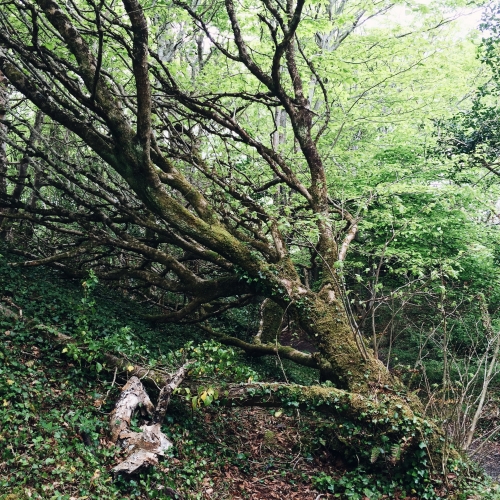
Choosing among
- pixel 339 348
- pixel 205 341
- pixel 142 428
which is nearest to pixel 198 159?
pixel 205 341

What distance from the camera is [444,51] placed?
12.9 metres

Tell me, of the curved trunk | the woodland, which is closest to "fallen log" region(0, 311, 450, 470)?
the woodland

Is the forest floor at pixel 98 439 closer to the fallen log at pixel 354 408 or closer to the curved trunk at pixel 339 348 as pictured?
the fallen log at pixel 354 408

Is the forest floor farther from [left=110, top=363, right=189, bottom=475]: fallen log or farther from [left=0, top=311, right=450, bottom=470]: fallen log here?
[left=0, top=311, right=450, bottom=470]: fallen log

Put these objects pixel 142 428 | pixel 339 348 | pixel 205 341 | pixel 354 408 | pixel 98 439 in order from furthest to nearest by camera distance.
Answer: pixel 205 341 → pixel 339 348 → pixel 354 408 → pixel 142 428 → pixel 98 439

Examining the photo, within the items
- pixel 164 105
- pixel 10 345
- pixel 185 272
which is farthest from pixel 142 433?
pixel 164 105

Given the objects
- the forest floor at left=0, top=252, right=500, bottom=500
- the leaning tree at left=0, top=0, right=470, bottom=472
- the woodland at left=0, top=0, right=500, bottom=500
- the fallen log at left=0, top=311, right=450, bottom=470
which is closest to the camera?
the forest floor at left=0, top=252, right=500, bottom=500

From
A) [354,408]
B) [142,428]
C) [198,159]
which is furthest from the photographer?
[198,159]

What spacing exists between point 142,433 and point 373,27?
15723 millimetres

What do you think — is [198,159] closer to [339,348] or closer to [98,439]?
[339,348]

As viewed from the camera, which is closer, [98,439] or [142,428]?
[98,439]

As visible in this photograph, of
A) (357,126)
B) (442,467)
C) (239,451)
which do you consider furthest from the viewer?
(357,126)

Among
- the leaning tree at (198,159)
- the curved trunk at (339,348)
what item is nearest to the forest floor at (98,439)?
the curved trunk at (339,348)

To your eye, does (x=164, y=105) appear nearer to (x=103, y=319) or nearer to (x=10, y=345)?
(x=103, y=319)
